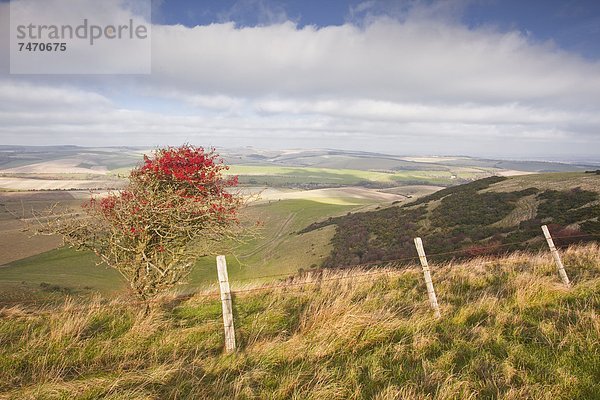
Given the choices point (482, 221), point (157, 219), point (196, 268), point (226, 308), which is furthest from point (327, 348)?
point (196, 268)

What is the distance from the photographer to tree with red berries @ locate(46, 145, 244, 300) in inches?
311

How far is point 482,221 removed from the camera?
3822 centimetres

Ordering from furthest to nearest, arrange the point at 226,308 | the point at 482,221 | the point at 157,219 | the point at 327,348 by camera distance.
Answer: the point at 482,221 → the point at 157,219 → the point at 226,308 → the point at 327,348

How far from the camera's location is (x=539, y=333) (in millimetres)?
5902

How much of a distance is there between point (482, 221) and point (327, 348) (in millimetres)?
38620

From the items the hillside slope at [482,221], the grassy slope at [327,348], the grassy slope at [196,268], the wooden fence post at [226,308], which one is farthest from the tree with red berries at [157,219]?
the hillside slope at [482,221]

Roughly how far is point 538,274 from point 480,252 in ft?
59.1

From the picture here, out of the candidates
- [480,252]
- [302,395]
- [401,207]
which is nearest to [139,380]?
[302,395]

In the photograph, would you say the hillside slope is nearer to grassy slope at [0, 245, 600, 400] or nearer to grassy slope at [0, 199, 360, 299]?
grassy slope at [0, 199, 360, 299]

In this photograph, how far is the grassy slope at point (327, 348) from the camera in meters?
4.57

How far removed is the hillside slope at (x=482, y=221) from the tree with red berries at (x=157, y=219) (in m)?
21.9

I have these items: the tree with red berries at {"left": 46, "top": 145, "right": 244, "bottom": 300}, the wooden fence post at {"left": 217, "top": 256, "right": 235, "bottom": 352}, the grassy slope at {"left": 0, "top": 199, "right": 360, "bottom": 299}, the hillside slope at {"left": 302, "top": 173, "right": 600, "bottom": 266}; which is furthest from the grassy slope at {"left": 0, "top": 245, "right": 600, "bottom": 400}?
the hillside slope at {"left": 302, "top": 173, "right": 600, "bottom": 266}

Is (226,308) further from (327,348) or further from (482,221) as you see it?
(482,221)

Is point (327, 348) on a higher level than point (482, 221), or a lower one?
higher
